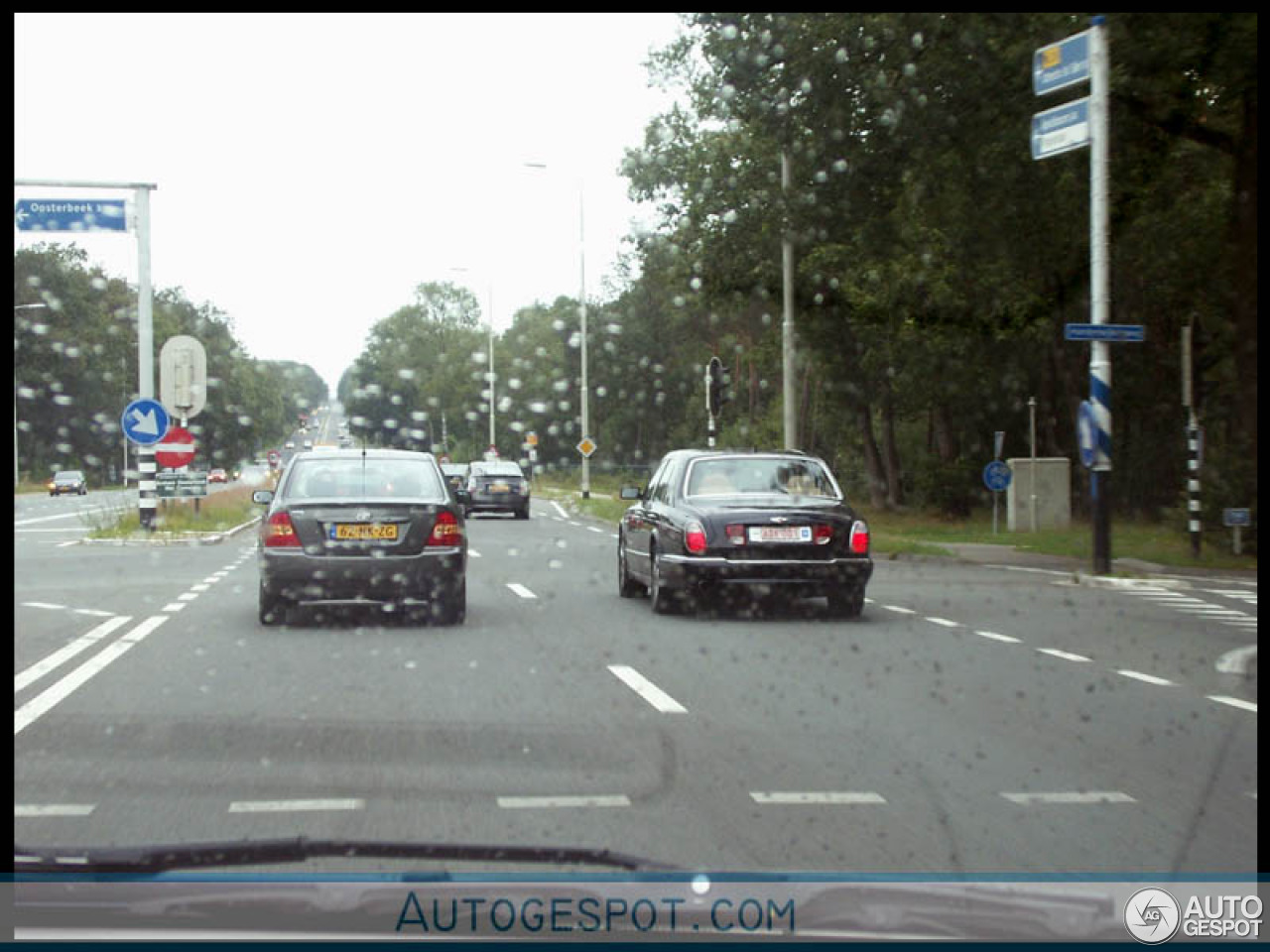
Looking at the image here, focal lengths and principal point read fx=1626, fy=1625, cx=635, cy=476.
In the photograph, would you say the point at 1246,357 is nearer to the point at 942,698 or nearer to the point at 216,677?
the point at 942,698

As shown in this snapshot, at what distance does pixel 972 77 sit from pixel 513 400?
6939 cm

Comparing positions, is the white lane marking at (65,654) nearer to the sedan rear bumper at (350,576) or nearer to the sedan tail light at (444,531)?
the sedan rear bumper at (350,576)

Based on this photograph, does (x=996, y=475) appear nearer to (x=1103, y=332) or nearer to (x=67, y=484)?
(x=1103, y=332)

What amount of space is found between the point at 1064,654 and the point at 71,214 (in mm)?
19426

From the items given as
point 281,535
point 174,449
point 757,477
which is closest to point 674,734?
point 281,535

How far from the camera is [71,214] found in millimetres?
25781

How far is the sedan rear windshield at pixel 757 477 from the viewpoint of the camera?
14859 millimetres

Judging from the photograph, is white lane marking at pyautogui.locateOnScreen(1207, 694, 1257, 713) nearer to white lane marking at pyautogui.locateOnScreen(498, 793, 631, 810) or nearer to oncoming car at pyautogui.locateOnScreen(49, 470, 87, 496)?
white lane marking at pyautogui.locateOnScreen(498, 793, 631, 810)

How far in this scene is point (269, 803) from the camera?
20.1 feet

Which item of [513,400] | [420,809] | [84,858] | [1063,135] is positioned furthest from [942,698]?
[513,400]

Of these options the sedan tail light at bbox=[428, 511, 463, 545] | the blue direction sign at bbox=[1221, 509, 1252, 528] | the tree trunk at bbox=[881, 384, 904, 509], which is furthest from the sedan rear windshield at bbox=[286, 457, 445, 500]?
the tree trunk at bbox=[881, 384, 904, 509]

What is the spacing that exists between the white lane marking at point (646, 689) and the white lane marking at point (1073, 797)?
2.68 metres

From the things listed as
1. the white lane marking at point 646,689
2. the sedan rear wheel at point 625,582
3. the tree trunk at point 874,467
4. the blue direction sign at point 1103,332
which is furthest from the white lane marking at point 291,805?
the tree trunk at point 874,467

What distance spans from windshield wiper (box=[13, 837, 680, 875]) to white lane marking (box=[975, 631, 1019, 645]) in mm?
7769
